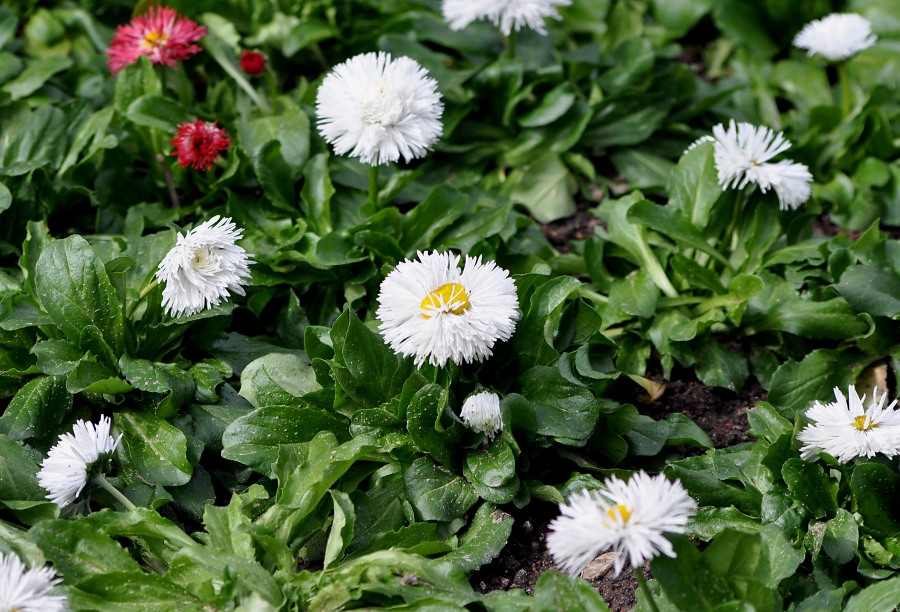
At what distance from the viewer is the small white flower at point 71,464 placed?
2266 millimetres

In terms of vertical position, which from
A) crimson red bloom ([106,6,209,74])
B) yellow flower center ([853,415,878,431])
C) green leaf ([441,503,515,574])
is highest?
crimson red bloom ([106,6,209,74])

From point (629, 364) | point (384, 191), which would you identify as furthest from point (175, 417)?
point (629, 364)

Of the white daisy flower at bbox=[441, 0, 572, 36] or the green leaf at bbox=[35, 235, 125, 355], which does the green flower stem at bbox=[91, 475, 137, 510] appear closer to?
the green leaf at bbox=[35, 235, 125, 355]

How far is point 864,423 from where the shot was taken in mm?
2451

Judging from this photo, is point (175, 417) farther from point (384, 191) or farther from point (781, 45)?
point (781, 45)

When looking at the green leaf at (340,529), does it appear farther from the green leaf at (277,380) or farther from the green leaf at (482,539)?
the green leaf at (277,380)

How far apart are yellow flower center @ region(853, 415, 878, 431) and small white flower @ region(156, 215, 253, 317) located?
1.78 metres

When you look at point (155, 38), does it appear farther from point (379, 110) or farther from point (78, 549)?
point (78, 549)

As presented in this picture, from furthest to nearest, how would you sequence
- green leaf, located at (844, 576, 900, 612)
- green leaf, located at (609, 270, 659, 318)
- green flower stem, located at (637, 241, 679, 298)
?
green flower stem, located at (637, 241, 679, 298), green leaf, located at (609, 270, 659, 318), green leaf, located at (844, 576, 900, 612)

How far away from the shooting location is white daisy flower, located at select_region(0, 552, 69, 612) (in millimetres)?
1925

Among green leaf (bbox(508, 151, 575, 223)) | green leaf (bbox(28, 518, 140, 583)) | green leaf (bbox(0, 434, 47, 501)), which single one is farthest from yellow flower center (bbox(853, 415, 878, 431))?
green leaf (bbox(0, 434, 47, 501))

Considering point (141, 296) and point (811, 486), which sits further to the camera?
point (141, 296)

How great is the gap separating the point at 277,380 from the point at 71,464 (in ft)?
2.16

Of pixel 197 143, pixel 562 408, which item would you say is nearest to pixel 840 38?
pixel 562 408
